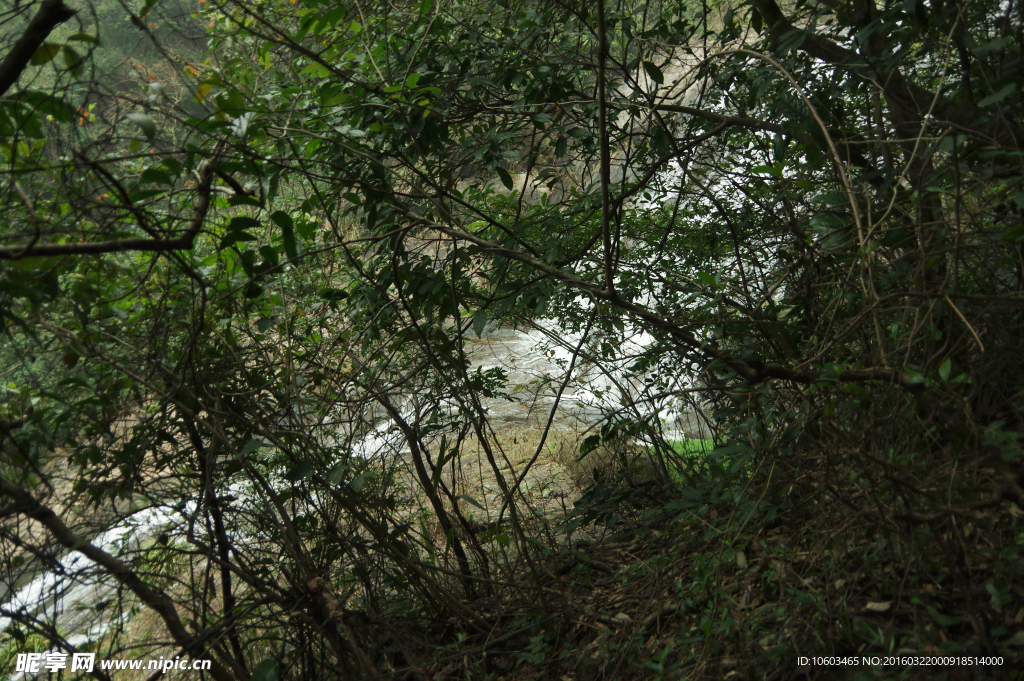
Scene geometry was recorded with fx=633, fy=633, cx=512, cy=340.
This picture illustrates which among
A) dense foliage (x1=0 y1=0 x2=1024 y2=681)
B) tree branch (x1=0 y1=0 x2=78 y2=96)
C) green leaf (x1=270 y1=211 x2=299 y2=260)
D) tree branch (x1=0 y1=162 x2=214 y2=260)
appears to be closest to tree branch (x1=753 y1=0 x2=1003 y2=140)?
dense foliage (x1=0 y1=0 x2=1024 y2=681)

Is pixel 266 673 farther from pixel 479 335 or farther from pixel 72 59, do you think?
pixel 72 59

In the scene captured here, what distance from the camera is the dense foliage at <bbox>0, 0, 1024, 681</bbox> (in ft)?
6.16

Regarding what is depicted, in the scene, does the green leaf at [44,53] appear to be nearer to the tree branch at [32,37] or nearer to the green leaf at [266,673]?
the tree branch at [32,37]

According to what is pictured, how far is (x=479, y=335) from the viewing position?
2.54 meters

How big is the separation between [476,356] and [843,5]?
699cm

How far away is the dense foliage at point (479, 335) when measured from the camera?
6.16ft

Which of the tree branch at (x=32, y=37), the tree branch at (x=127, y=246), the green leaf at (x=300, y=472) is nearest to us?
the tree branch at (x=127, y=246)

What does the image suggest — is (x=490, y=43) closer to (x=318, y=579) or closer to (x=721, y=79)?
(x=721, y=79)

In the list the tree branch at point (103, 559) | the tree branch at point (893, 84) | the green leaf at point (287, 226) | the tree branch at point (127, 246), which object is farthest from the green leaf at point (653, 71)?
the tree branch at point (103, 559)

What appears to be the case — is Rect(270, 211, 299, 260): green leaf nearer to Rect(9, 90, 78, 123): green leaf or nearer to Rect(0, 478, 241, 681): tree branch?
Rect(9, 90, 78, 123): green leaf

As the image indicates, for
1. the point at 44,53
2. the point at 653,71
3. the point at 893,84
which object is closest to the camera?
the point at 44,53

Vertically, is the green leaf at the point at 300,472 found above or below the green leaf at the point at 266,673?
above

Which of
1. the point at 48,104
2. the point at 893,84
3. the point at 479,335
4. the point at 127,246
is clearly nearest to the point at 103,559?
the point at 127,246

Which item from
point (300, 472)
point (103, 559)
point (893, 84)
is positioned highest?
point (893, 84)
